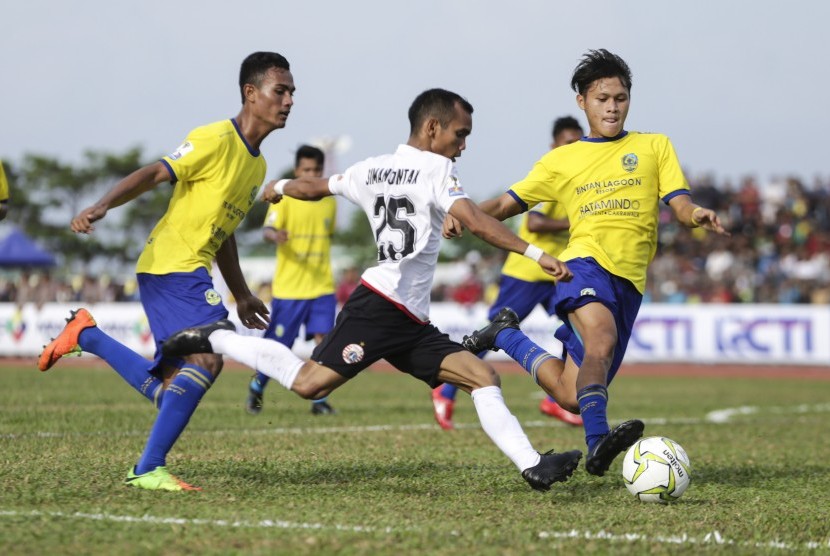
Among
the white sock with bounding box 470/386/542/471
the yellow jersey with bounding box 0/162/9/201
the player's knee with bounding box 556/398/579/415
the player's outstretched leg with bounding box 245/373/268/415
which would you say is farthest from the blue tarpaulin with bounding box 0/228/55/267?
the white sock with bounding box 470/386/542/471

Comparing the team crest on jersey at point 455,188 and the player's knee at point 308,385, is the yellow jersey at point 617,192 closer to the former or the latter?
the team crest on jersey at point 455,188

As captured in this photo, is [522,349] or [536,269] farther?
[536,269]

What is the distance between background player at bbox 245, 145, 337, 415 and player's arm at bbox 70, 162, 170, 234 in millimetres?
6290

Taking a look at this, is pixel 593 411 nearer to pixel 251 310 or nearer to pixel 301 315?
pixel 251 310

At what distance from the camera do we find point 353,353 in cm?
610

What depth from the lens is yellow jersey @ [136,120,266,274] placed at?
21.1 ft

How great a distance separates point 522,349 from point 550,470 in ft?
5.26

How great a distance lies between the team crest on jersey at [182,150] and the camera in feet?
20.9

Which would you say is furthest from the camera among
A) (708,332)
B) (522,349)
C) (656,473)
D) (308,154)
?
(708,332)

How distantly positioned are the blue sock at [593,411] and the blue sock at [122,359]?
2534 mm

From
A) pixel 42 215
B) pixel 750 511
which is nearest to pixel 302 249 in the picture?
pixel 750 511

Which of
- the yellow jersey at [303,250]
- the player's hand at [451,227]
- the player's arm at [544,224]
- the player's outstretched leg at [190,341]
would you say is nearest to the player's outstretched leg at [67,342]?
the player's outstretched leg at [190,341]

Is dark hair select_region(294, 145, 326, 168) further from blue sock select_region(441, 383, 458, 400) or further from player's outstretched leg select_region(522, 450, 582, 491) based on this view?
player's outstretched leg select_region(522, 450, 582, 491)

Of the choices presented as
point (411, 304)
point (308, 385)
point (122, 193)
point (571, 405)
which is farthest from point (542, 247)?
point (122, 193)
